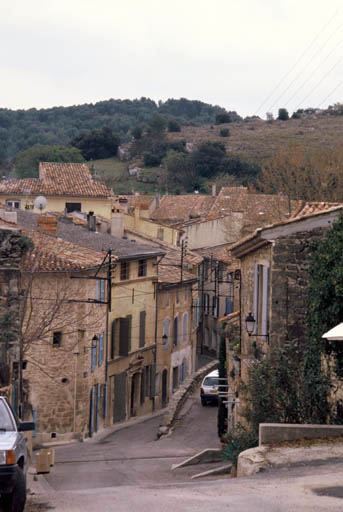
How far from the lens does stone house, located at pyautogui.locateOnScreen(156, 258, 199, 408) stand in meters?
48.3

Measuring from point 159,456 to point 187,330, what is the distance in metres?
23.7

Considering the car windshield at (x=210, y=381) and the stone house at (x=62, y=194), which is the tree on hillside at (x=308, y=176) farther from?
the stone house at (x=62, y=194)

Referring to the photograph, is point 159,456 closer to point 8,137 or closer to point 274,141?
point 274,141

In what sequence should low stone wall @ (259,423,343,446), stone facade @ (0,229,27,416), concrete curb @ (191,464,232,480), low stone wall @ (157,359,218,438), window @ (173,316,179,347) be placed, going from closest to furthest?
low stone wall @ (259,423,343,446)
stone facade @ (0,229,27,416)
concrete curb @ (191,464,232,480)
low stone wall @ (157,359,218,438)
window @ (173,316,179,347)

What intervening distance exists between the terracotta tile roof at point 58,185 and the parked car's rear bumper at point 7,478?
5815 cm

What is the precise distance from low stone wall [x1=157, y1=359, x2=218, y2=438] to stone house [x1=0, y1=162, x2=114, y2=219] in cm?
2531

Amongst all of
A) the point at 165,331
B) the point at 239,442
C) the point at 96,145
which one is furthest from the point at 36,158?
the point at 239,442

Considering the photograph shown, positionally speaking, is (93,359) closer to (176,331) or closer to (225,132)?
(176,331)

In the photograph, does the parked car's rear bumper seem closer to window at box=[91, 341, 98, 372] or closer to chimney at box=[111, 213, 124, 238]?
window at box=[91, 341, 98, 372]

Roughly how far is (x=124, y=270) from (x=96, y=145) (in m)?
92.8

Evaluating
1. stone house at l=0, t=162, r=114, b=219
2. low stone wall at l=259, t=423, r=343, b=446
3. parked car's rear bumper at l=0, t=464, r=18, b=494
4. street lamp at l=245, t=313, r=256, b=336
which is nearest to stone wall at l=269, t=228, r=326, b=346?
street lamp at l=245, t=313, r=256, b=336

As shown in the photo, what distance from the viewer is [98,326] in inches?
1495

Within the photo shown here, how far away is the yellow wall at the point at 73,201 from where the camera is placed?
67.9m

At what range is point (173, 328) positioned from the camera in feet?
165
